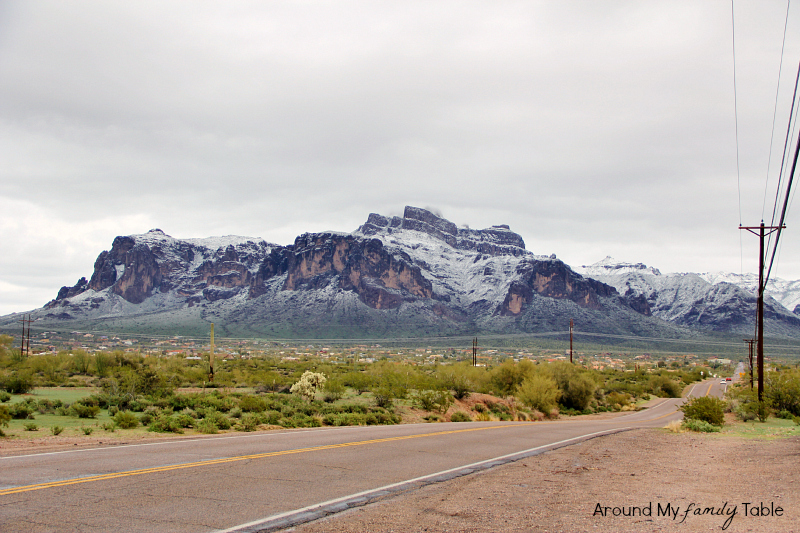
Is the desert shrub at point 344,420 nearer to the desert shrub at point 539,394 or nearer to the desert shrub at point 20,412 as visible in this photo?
the desert shrub at point 20,412

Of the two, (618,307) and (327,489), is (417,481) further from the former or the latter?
(618,307)

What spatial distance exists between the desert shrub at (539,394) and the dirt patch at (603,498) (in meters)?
27.4

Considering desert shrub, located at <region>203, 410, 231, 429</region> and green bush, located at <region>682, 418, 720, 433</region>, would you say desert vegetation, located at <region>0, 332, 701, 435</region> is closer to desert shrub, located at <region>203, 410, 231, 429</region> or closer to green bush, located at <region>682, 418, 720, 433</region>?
desert shrub, located at <region>203, 410, 231, 429</region>

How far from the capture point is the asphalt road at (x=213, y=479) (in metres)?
7.02

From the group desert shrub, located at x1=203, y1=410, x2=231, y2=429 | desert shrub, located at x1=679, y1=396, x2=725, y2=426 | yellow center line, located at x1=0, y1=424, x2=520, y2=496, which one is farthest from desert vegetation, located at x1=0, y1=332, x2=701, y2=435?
desert shrub, located at x1=679, y1=396, x2=725, y2=426

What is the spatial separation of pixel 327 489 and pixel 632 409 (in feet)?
165

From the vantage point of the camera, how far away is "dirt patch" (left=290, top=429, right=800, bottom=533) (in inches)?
284

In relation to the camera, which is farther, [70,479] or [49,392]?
[49,392]

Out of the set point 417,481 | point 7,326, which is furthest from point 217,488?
point 7,326

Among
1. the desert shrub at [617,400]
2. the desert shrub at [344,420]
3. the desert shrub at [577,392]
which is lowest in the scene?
the desert shrub at [617,400]

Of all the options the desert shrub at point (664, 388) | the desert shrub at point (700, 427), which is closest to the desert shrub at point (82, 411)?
the desert shrub at point (700, 427)

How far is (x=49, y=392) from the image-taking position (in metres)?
33.6

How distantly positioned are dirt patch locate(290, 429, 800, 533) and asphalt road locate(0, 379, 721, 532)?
0.77m

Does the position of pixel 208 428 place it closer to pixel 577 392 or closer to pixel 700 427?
pixel 700 427
